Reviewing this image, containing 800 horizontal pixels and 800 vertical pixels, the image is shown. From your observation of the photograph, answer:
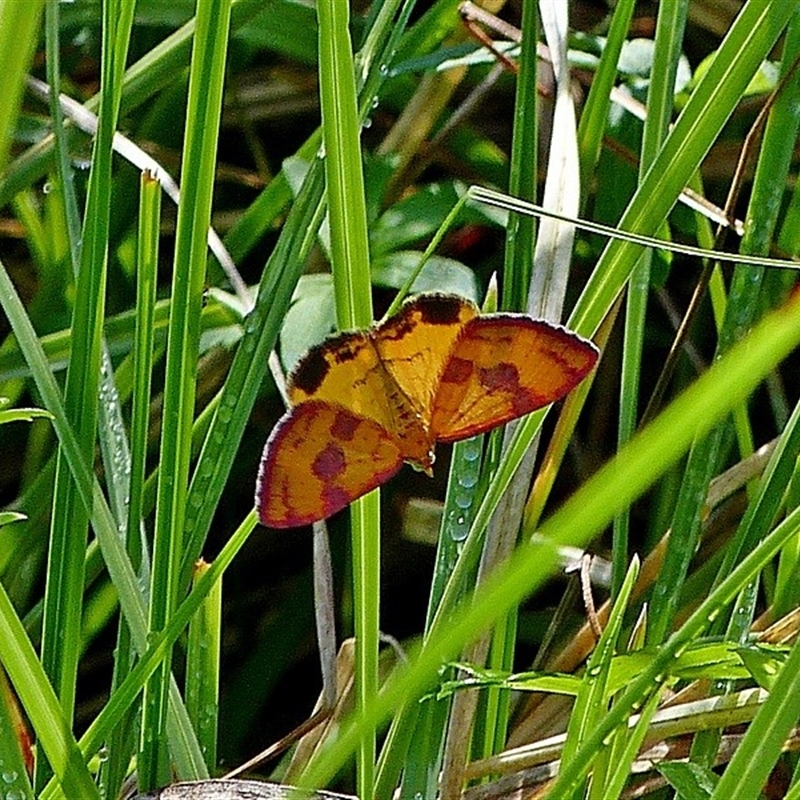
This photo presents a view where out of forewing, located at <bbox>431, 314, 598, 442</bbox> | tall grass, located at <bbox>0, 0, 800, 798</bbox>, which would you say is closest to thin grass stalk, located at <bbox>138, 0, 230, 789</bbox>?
tall grass, located at <bbox>0, 0, 800, 798</bbox>

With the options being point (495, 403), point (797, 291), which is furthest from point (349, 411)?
point (797, 291)

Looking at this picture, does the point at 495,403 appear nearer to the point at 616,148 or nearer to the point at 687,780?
the point at 687,780

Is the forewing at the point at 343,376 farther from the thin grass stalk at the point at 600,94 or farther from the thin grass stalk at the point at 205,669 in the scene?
the thin grass stalk at the point at 600,94

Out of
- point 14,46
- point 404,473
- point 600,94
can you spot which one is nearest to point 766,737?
point 14,46

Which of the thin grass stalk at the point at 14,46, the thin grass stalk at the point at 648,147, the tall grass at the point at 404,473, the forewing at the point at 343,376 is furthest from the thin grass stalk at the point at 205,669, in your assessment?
the thin grass stalk at the point at 14,46

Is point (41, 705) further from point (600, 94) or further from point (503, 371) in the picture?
point (600, 94)

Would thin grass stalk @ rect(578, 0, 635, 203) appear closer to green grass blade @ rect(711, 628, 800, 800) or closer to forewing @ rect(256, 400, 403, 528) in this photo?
forewing @ rect(256, 400, 403, 528)
